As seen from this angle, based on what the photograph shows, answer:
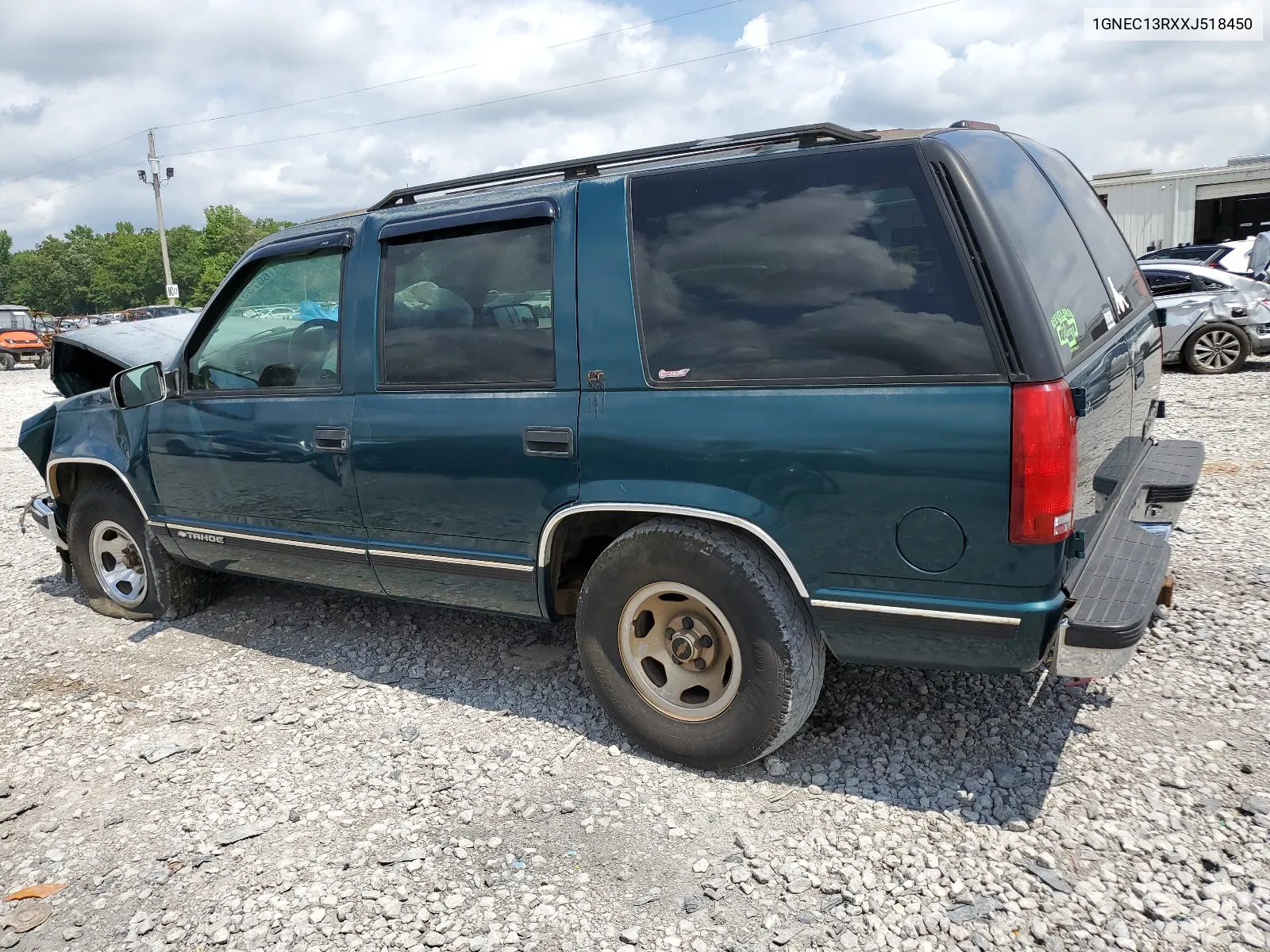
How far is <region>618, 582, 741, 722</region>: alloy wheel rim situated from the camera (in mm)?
3146

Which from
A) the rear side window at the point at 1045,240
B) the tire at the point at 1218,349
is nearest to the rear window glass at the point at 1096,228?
the rear side window at the point at 1045,240

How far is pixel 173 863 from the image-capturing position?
3037mm

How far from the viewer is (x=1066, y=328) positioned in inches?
110

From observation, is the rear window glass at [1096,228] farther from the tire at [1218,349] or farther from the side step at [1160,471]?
the tire at [1218,349]

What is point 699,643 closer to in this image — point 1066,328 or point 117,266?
point 1066,328

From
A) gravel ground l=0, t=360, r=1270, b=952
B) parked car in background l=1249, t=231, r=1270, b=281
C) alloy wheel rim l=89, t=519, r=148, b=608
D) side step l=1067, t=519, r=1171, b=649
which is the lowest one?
gravel ground l=0, t=360, r=1270, b=952

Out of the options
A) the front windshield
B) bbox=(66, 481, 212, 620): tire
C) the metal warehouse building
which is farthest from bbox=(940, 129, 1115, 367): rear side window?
the metal warehouse building

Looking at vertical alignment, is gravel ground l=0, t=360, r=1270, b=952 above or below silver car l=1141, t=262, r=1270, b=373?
below

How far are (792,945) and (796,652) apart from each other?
856 mm

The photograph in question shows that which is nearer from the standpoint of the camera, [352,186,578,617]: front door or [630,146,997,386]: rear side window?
[630,146,997,386]: rear side window

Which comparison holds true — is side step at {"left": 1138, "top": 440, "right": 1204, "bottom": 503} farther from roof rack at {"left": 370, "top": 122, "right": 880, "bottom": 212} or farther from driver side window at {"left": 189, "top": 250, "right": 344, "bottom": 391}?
driver side window at {"left": 189, "top": 250, "right": 344, "bottom": 391}

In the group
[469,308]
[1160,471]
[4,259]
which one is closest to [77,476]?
[469,308]

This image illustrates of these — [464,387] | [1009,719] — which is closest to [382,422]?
[464,387]

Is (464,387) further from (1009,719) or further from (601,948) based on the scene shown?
(1009,719)
